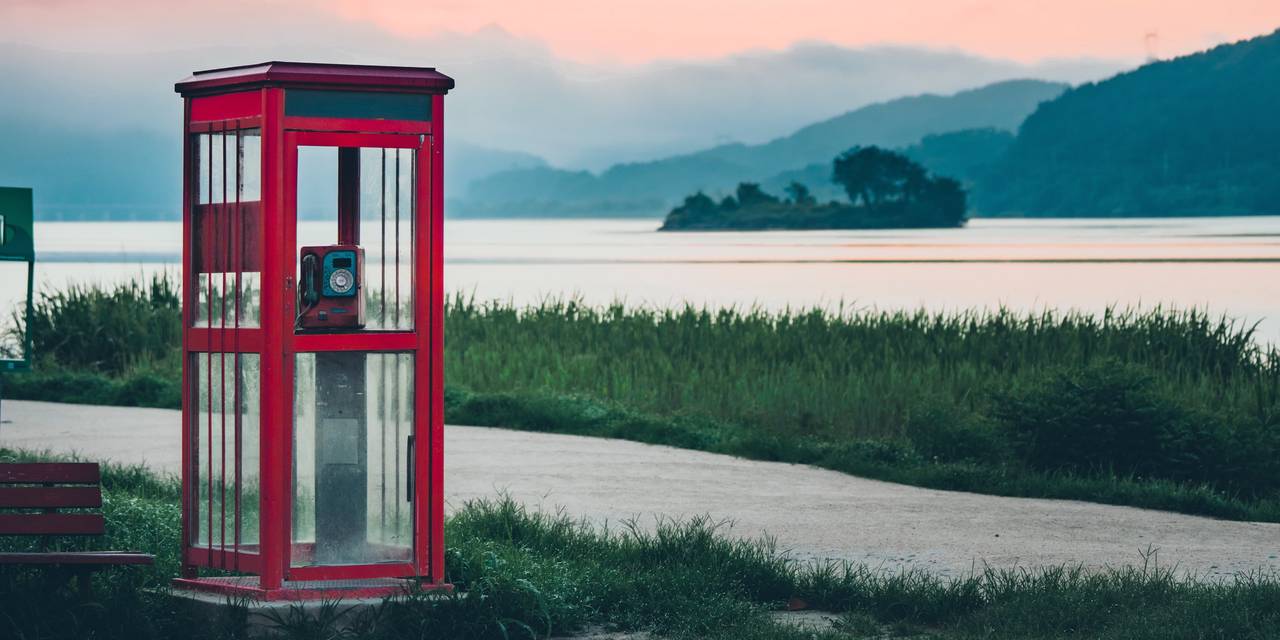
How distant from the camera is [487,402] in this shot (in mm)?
16609

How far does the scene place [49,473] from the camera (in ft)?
25.2

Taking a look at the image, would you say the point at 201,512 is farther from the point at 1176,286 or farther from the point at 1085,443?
the point at 1176,286

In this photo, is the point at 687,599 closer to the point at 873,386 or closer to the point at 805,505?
the point at 805,505

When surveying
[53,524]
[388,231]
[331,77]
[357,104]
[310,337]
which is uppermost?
[331,77]

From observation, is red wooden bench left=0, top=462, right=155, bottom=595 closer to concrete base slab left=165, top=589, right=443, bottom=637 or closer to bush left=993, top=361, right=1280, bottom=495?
concrete base slab left=165, top=589, right=443, bottom=637

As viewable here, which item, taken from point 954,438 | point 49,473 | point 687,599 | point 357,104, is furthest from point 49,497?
point 954,438

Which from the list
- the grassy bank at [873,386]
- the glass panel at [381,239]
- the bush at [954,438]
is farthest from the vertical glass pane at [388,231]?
the bush at [954,438]

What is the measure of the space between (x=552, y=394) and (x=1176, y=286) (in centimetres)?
4268

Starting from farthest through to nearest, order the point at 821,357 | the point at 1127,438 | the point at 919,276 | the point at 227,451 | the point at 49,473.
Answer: the point at 919,276, the point at 821,357, the point at 1127,438, the point at 49,473, the point at 227,451

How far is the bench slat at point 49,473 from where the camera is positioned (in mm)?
7691

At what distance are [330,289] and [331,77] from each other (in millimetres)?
968

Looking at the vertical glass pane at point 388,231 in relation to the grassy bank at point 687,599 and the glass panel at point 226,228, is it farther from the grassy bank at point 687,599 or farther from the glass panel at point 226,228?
the grassy bank at point 687,599

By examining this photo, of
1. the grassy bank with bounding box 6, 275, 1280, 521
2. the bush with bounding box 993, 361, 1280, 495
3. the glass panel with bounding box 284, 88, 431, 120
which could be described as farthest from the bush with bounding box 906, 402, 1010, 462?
the glass panel with bounding box 284, 88, 431, 120

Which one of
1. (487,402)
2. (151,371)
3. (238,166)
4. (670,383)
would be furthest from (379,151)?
(151,371)
